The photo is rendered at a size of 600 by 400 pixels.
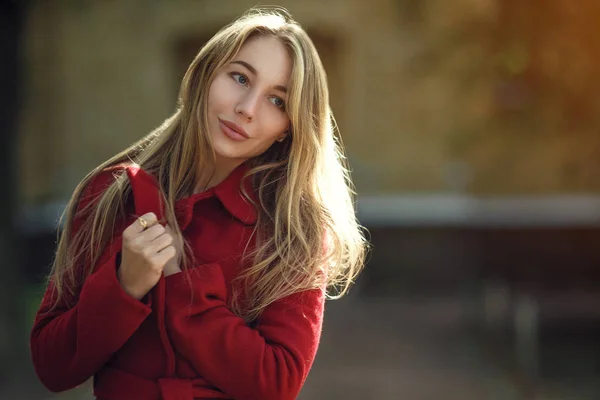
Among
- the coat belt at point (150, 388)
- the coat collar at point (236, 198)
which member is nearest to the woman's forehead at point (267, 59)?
the coat collar at point (236, 198)

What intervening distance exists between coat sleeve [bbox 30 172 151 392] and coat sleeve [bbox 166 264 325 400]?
Answer: 0.09 metres

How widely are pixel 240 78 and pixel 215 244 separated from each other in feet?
1.11

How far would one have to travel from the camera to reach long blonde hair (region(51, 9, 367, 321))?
73.4 inches

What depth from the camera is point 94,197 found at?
1.96m

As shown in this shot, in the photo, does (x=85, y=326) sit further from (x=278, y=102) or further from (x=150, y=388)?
(x=278, y=102)

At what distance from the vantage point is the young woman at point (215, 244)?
1.75 meters

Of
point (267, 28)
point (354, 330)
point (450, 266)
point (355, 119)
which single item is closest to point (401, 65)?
point (355, 119)

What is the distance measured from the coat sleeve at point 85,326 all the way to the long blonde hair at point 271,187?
57mm

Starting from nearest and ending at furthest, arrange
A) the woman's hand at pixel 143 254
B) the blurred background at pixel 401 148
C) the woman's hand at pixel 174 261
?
1. the woman's hand at pixel 143 254
2. the woman's hand at pixel 174 261
3. the blurred background at pixel 401 148

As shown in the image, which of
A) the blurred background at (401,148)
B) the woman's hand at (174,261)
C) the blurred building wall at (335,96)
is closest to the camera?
the woman's hand at (174,261)

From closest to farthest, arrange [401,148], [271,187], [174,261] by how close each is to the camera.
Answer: [174,261], [271,187], [401,148]

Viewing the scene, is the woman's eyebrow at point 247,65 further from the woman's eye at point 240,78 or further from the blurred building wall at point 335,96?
the blurred building wall at point 335,96

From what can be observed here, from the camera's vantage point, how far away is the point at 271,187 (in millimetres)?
2004

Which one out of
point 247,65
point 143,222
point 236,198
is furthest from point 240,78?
point 143,222
